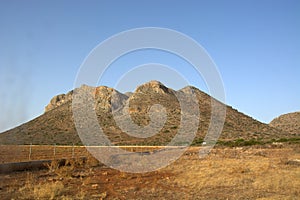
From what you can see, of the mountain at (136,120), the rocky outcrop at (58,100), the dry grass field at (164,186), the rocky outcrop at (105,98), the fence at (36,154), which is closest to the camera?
the dry grass field at (164,186)

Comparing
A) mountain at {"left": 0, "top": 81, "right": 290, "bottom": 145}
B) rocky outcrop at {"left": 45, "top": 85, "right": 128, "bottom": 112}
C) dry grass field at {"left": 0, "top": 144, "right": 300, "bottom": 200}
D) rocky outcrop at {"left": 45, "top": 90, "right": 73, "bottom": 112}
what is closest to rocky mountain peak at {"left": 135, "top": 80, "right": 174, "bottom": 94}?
mountain at {"left": 0, "top": 81, "right": 290, "bottom": 145}

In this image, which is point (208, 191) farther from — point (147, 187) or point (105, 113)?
point (105, 113)

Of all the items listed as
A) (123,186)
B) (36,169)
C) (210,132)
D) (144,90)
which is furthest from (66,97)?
(123,186)

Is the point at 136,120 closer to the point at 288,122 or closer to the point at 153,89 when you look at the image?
the point at 153,89

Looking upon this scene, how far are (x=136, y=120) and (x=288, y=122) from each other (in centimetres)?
6093

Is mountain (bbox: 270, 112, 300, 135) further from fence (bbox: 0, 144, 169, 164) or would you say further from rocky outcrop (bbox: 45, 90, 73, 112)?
fence (bbox: 0, 144, 169, 164)

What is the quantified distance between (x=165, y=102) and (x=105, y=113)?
13474 mm

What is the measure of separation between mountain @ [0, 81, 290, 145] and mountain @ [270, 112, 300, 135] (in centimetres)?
1785

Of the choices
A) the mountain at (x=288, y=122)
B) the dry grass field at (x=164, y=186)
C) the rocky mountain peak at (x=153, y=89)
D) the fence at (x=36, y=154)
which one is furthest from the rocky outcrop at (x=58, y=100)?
the dry grass field at (x=164, y=186)

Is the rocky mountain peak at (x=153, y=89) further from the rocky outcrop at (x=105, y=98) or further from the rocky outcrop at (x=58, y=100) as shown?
the rocky outcrop at (x=58, y=100)

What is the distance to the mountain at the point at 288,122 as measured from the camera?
101m

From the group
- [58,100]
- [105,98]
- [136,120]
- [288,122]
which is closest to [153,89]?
[105,98]

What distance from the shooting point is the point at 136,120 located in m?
67.1

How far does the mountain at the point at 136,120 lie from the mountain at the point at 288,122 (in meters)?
17.9
